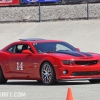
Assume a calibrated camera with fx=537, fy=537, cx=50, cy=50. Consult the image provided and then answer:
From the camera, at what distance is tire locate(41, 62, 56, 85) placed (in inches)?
600

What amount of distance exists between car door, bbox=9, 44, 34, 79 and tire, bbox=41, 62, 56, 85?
0.52 metres

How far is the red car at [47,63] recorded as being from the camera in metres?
15.2

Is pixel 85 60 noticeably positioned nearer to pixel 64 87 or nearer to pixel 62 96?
pixel 64 87

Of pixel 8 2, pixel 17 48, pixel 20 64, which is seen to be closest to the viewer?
pixel 20 64

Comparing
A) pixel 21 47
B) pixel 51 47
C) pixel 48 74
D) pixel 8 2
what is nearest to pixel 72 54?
pixel 48 74

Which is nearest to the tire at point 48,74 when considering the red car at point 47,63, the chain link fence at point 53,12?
the red car at point 47,63

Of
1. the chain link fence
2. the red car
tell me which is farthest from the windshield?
the chain link fence

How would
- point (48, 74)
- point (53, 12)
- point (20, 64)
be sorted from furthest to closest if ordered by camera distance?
point (53, 12), point (20, 64), point (48, 74)

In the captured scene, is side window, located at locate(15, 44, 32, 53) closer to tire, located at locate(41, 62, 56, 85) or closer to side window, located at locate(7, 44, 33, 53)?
side window, located at locate(7, 44, 33, 53)

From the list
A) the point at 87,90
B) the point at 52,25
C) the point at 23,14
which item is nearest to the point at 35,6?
the point at 23,14

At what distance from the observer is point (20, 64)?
636 inches

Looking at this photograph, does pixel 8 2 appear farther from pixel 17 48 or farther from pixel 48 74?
pixel 48 74

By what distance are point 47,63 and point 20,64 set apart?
45.4 inches

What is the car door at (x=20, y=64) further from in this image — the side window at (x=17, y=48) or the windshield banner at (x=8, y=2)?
the windshield banner at (x=8, y=2)
